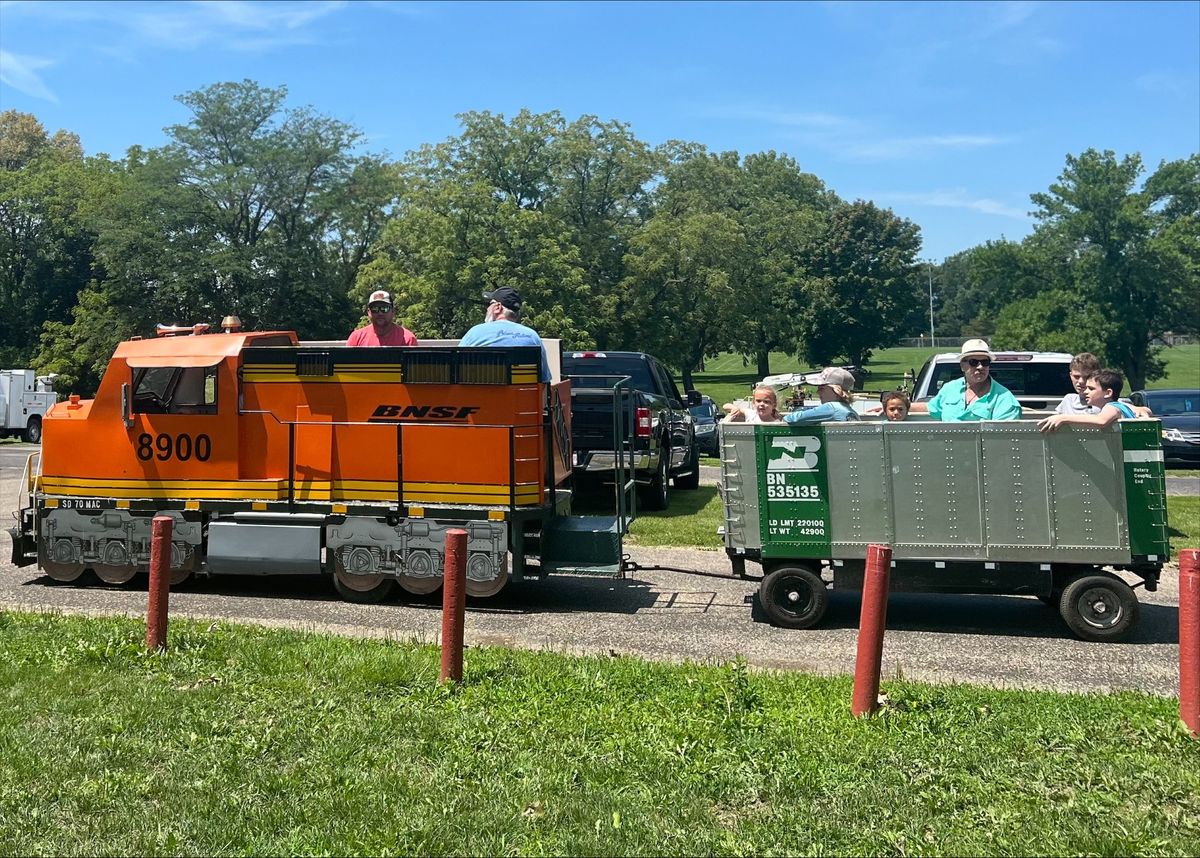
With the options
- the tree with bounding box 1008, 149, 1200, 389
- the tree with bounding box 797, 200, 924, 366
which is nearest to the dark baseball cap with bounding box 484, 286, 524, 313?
the tree with bounding box 1008, 149, 1200, 389

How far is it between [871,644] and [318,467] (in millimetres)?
5895

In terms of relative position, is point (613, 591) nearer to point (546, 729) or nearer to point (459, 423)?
point (459, 423)

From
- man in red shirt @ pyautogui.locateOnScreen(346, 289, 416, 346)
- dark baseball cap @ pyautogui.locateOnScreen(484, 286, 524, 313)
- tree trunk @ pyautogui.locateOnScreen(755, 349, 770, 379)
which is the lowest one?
man in red shirt @ pyautogui.locateOnScreen(346, 289, 416, 346)

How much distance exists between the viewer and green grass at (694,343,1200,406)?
71.6 metres

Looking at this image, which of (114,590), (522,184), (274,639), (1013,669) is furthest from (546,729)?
(522,184)

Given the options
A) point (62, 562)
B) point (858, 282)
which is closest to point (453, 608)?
point (62, 562)

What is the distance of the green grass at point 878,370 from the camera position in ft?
235

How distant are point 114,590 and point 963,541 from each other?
8.26 metres

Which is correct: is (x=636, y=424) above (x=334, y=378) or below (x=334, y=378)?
below

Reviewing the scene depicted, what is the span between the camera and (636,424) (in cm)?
1459

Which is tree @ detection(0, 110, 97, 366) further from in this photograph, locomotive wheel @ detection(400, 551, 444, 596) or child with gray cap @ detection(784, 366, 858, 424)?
child with gray cap @ detection(784, 366, 858, 424)

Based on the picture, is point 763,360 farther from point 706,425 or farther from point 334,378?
point 334,378

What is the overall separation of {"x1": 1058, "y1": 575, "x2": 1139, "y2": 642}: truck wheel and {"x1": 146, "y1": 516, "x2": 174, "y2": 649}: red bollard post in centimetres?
697

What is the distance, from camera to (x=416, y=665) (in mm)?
6965
